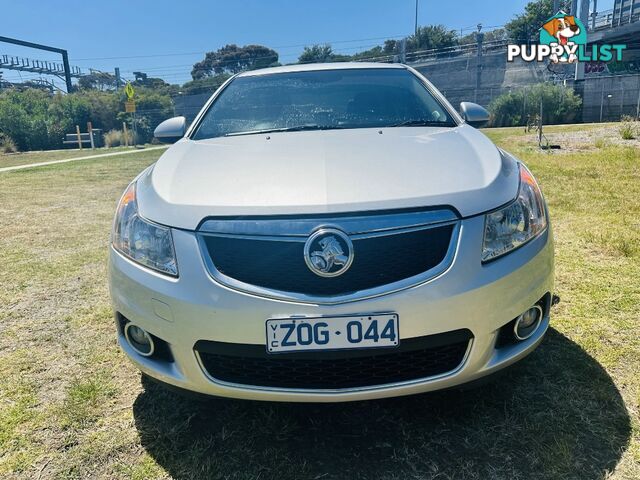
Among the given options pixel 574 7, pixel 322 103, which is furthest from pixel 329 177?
pixel 574 7

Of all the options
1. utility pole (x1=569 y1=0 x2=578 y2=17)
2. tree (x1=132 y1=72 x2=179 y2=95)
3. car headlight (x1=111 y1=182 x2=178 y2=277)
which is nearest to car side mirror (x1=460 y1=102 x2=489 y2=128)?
car headlight (x1=111 y1=182 x2=178 y2=277)

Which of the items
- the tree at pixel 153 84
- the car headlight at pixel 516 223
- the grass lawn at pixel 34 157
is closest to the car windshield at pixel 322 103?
the car headlight at pixel 516 223

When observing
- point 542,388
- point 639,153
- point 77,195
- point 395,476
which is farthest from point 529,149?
point 395,476

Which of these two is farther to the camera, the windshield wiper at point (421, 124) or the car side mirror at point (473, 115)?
the car side mirror at point (473, 115)

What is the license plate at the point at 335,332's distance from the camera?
1430 millimetres

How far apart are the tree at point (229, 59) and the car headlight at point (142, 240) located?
66.9 m

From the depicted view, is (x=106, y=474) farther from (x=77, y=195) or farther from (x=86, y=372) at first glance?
(x=77, y=195)

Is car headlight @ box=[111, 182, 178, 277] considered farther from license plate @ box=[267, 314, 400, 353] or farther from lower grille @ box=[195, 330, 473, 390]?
license plate @ box=[267, 314, 400, 353]

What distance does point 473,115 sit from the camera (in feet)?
9.20

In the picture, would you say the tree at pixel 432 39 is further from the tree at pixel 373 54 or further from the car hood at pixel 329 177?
the car hood at pixel 329 177

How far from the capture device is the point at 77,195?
7.21 metres

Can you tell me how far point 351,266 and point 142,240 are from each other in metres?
0.72

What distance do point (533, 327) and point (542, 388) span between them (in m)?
0.44

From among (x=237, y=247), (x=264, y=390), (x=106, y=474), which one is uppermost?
(x=237, y=247)
